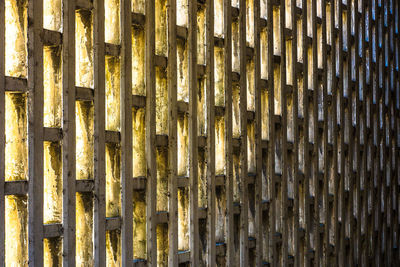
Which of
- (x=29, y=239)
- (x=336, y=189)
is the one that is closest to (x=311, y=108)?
(x=336, y=189)

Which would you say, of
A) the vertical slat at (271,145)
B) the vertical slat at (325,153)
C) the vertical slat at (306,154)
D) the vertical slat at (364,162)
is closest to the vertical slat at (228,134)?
the vertical slat at (271,145)

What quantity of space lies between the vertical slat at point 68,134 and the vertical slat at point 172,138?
516 mm

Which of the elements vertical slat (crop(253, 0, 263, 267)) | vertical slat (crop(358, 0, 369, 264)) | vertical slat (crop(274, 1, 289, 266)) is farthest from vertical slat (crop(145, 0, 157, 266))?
vertical slat (crop(358, 0, 369, 264))

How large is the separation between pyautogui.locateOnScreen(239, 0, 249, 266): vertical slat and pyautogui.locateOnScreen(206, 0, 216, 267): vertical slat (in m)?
0.24

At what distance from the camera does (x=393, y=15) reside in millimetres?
4738

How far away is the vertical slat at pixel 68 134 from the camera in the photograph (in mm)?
2059

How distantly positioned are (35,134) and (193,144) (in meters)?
0.83

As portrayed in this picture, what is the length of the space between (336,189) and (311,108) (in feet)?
1.93

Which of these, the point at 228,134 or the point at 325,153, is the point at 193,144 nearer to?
the point at 228,134

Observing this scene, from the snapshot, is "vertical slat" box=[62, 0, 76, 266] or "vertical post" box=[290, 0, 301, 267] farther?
"vertical post" box=[290, 0, 301, 267]

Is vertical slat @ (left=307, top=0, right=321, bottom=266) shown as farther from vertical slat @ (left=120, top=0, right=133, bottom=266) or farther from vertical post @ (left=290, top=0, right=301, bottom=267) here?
vertical slat @ (left=120, top=0, right=133, bottom=266)

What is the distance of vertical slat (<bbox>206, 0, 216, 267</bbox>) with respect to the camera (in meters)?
2.71

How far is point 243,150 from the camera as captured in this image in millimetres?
2949

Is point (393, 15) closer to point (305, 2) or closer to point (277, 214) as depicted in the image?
point (305, 2)
